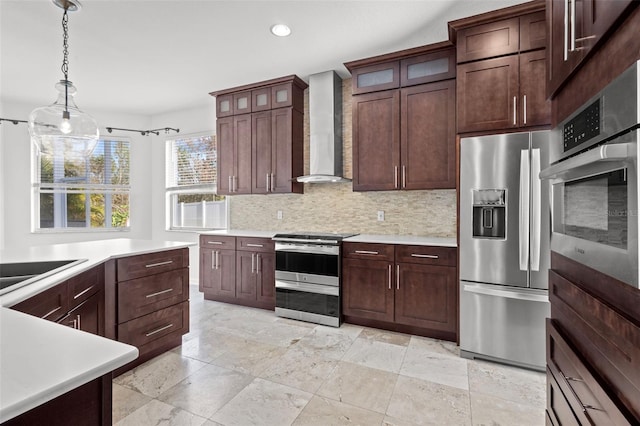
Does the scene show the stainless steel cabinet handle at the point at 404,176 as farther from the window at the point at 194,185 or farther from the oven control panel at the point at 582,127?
the window at the point at 194,185

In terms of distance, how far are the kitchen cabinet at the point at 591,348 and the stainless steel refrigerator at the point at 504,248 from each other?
1.35 metres

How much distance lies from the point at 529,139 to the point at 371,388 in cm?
213

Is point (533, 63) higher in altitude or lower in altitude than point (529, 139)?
higher

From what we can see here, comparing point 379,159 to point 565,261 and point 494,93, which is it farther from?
point 565,261

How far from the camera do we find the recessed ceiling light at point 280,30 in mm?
2885

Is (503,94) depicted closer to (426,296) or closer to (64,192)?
(426,296)

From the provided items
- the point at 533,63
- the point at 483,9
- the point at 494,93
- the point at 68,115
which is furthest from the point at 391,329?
the point at 68,115

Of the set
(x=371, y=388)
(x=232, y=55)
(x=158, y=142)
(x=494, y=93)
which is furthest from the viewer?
(x=158, y=142)

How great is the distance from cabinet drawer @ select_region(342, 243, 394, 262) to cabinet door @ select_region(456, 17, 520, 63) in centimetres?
178

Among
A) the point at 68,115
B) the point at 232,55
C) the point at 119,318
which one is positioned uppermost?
the point at 232,55

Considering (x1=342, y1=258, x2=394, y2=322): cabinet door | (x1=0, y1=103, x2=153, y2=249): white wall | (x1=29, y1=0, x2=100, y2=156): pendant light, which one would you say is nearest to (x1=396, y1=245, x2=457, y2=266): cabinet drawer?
(x1=342, y1=258, x2=394, y2=322): cabinet door

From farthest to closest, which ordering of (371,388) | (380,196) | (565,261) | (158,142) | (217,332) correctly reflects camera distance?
(158,142), (380,196), (217,332), (371,388), (565,261)

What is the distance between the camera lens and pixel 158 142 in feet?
18.2

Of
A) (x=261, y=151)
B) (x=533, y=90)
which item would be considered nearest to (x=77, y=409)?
(x=533, y=90)
